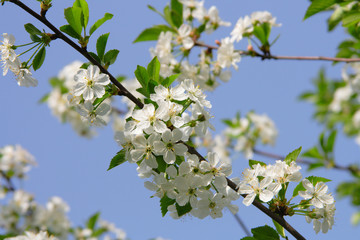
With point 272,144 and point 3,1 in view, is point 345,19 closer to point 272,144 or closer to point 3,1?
point 3,1

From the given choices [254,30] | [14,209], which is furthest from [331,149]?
[14,209]

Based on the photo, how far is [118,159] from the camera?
200 centimetres

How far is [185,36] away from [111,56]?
1.71m

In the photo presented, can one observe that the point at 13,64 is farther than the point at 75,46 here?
Yes

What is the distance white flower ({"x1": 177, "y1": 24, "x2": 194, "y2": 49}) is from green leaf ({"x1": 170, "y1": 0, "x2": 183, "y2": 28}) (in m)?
0.11

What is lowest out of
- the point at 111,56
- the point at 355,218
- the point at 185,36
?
the point at 355,218

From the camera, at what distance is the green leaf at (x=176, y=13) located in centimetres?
370

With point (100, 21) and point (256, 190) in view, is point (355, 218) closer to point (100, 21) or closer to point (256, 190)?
point (256, 190)

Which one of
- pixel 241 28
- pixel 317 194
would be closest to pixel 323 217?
pixel 317 194

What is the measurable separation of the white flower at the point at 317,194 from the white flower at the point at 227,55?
1.85 m

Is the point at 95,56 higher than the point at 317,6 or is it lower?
lower

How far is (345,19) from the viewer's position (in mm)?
2650

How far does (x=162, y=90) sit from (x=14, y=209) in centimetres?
489

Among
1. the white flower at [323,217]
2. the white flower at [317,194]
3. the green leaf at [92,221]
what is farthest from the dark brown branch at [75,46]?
the green leaf at [92,221]
